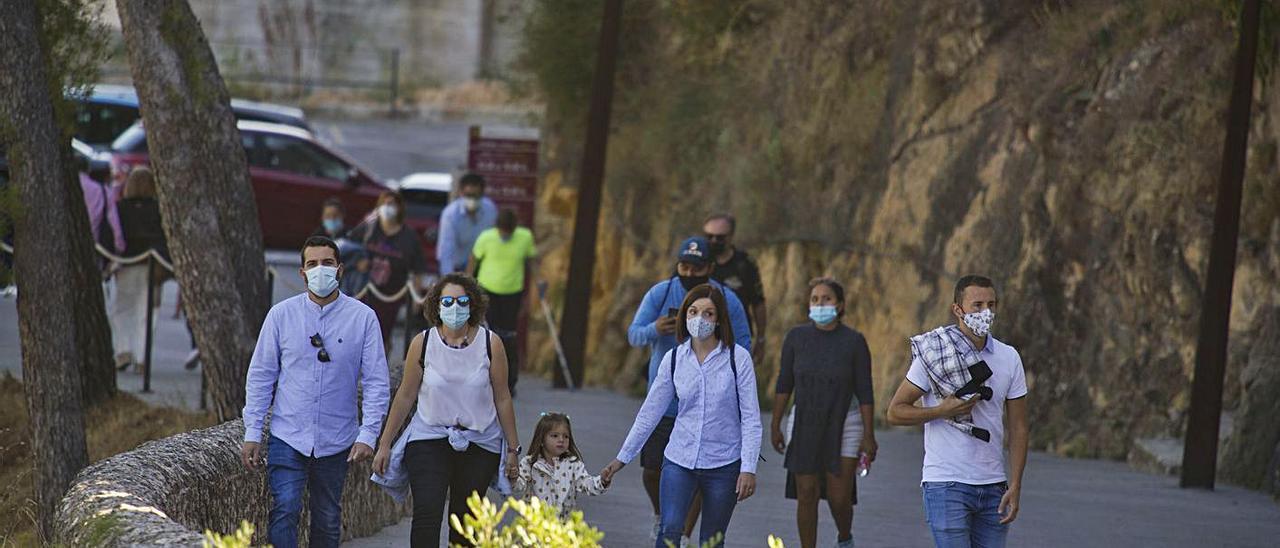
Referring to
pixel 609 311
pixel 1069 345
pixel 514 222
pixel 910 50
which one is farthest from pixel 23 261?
pixel 609 311

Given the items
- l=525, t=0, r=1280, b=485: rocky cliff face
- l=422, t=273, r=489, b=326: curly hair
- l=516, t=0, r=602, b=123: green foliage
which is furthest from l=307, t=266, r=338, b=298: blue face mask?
l=516, t=0, r=602, b=123: green foliage

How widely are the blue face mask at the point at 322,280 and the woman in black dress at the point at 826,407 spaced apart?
2.35 meters

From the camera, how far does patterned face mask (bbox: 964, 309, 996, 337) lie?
25.2ft

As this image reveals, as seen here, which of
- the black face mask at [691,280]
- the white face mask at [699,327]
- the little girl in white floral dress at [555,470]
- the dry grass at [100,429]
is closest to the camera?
the white face mask at [699,327]

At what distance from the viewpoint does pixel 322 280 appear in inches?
325

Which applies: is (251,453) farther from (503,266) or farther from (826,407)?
(503,266)

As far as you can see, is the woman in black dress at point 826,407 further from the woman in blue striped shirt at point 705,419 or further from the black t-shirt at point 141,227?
the black t-shirt at point 141,227

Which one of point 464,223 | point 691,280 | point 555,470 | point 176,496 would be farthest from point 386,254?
point 176,496

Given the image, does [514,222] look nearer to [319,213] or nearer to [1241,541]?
[1241,541]

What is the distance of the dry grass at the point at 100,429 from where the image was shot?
12.9 meters

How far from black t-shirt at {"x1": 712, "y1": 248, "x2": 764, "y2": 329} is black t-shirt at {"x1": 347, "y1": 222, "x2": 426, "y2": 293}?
508cm

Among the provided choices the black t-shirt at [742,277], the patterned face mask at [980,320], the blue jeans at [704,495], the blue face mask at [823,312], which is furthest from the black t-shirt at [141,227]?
the patterned face mask at [980,320]

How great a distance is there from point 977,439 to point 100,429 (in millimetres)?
8181

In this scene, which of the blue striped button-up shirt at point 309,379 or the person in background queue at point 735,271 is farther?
the person in background queue at point 735,271
